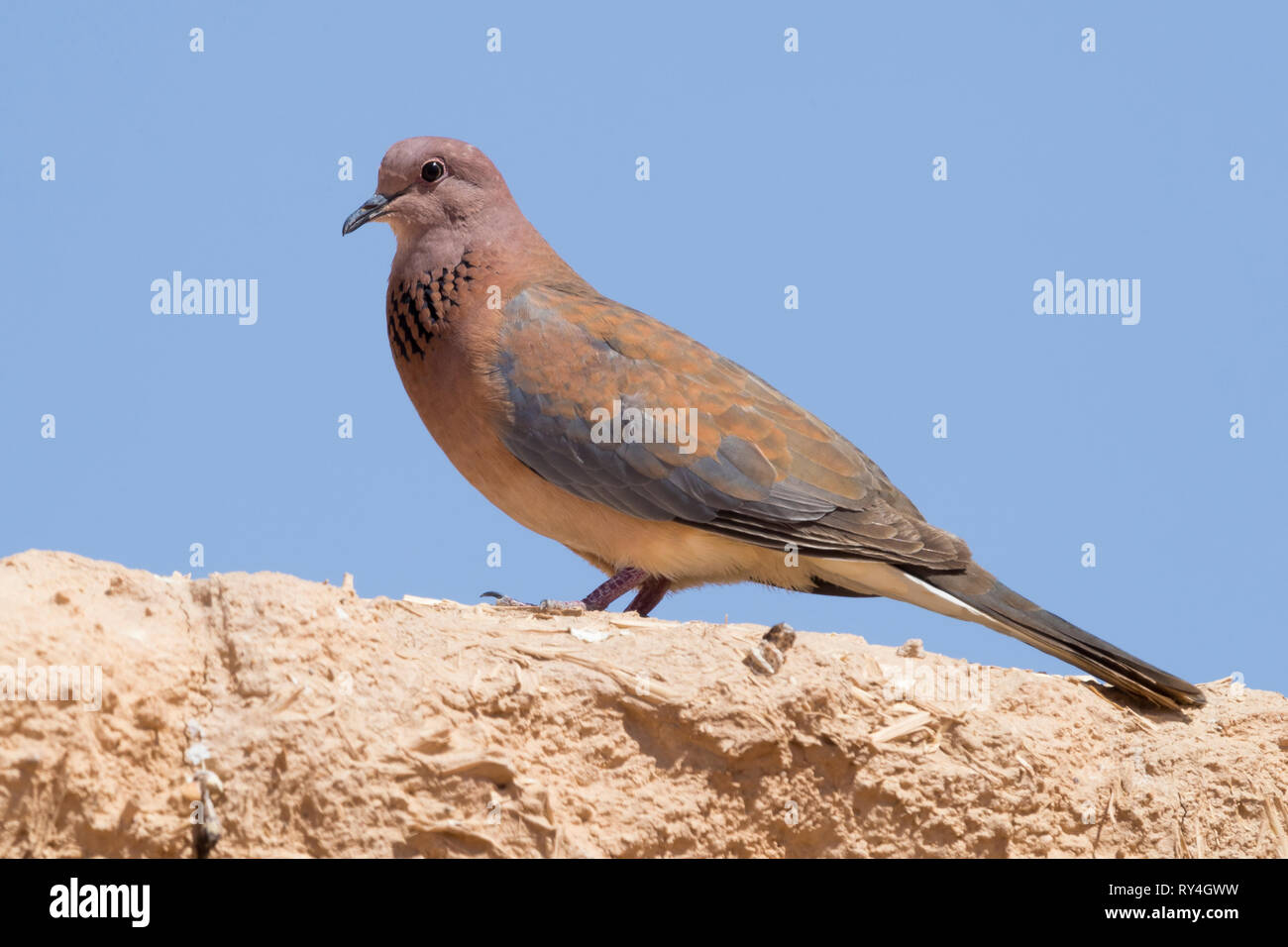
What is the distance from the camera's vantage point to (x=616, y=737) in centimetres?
551

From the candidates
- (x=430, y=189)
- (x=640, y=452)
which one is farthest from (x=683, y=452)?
(x=430, y=189)

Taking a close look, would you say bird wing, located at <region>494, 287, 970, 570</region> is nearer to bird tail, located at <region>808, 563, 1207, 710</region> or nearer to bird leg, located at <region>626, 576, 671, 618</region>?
bird tail, located at <region>808, 563, 1207, 710</region>

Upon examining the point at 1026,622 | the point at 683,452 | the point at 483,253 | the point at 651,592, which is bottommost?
the point at 1026,622

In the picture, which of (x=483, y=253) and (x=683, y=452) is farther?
(x=483, y=253)

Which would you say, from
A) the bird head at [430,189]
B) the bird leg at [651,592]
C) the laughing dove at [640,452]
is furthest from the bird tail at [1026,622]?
the bird head at [430,189]

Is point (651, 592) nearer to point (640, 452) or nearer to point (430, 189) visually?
point (640, 452)

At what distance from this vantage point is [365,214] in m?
Result: 7.97

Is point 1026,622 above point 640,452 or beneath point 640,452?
beneath

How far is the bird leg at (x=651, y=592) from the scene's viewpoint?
7.61 metres

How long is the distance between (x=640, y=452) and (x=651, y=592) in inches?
29.0

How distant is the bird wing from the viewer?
7.24 metres
